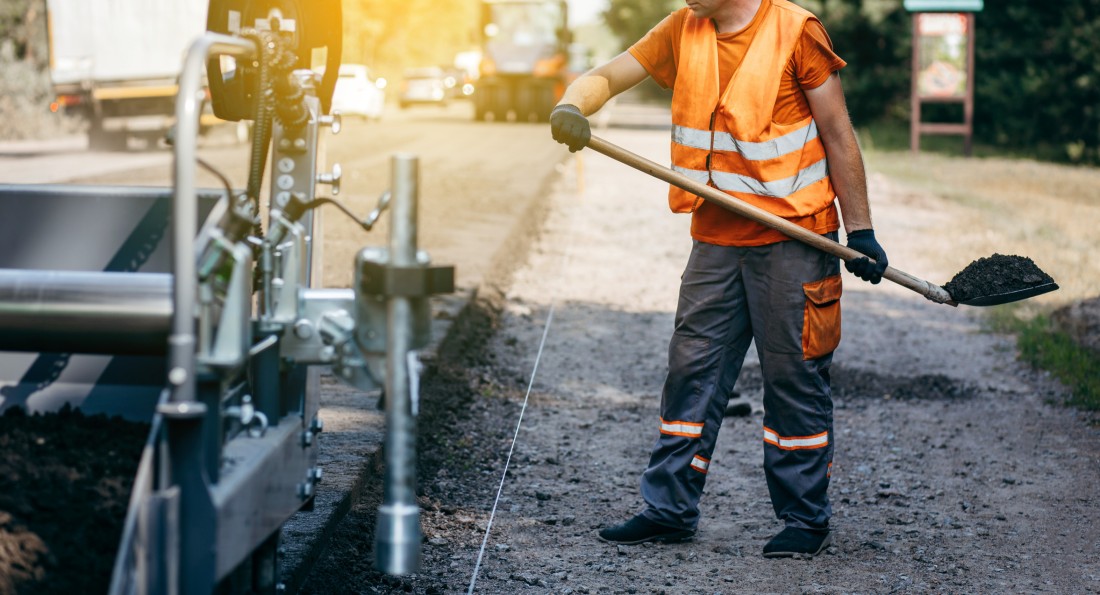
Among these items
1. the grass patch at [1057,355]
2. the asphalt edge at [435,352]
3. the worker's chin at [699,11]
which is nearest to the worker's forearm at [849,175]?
the worker's chin at [699,11]

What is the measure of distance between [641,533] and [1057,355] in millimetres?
4039

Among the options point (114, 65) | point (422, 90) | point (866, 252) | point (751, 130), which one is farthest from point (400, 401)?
point (422, 90)

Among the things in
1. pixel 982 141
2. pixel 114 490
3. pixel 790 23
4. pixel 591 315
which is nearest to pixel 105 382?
pixel 114 490

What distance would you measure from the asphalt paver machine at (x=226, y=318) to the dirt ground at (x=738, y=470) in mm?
892

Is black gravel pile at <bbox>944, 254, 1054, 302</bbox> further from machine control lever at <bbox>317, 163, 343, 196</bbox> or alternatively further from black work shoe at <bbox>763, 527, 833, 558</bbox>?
machine control lever at <bbox>317, 163, 343, 196</bbox>

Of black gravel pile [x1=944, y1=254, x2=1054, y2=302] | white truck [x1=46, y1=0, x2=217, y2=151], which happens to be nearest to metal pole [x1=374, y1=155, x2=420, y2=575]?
black gravel pile [x1=944, y1=254, x2=1054, y2=302]

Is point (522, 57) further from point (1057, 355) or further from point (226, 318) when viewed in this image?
point (226, 318)

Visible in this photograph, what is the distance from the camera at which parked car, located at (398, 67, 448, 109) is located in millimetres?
50906

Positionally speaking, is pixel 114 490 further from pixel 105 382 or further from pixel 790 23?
pixel 790 23

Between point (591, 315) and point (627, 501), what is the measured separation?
4.12m

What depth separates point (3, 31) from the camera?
34812 mm

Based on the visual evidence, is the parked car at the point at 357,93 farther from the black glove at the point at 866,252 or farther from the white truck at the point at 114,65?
the black glove at the point at 866,252

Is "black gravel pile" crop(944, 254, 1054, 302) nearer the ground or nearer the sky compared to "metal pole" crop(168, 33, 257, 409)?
nearer the ground

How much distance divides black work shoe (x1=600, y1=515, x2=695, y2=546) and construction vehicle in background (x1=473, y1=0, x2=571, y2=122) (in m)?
33.8
